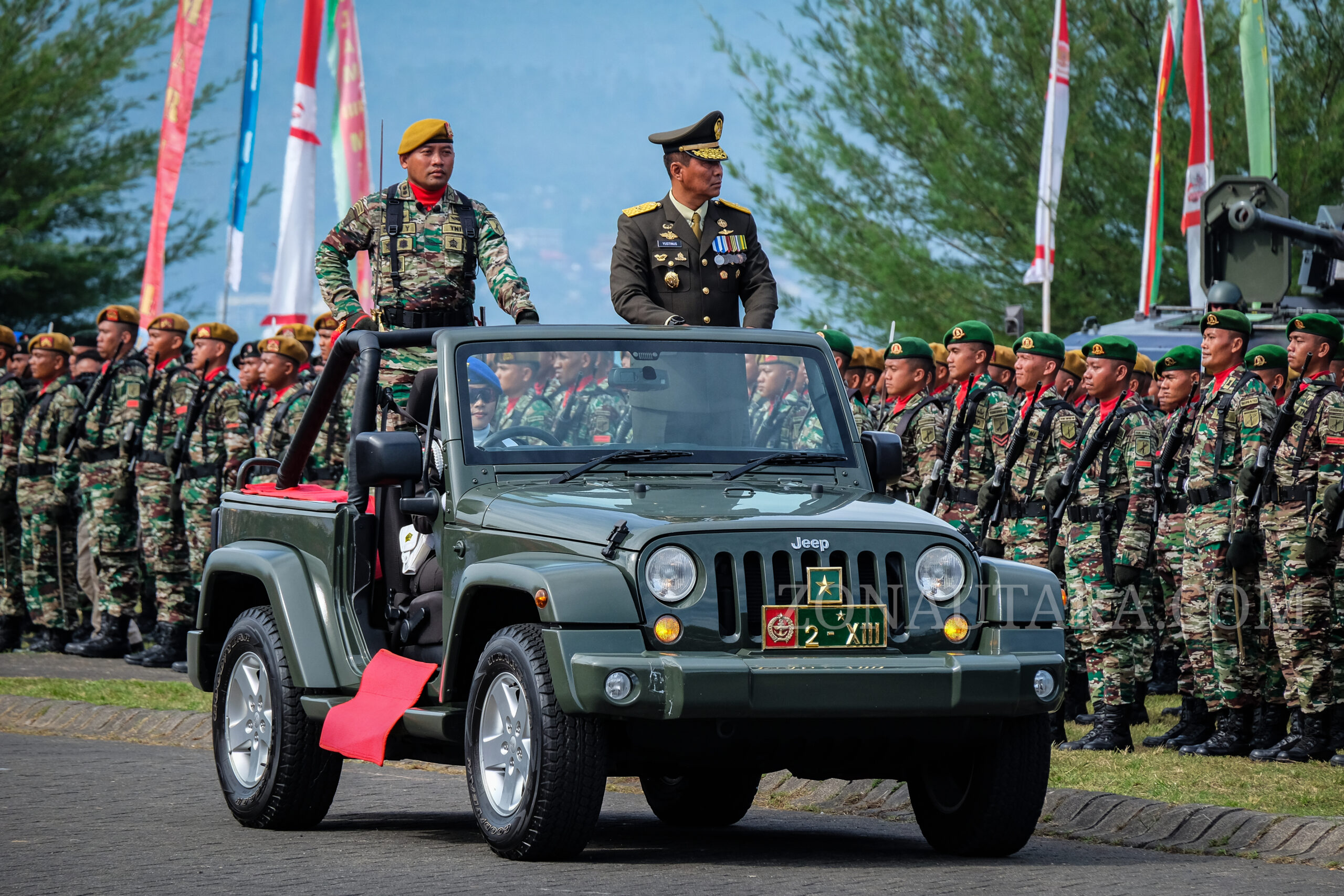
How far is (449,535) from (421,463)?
11.2 inches

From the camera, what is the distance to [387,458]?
781cm

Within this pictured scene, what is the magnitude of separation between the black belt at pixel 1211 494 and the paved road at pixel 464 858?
3339mm

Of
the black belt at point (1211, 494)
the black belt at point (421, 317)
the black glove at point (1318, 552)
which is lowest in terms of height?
the black glove at point (1318, 552)

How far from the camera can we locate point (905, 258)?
29.2 metres

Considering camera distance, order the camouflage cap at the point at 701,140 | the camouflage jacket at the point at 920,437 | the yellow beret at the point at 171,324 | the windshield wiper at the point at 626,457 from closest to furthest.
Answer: the windshield wiper at the point at 626,457 → the camouflage cap at the point at 701,140 → the camouflage jacket at the point at 920,437 → the yellow beret at the point at 171,324

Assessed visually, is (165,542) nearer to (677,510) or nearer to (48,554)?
(48,554)

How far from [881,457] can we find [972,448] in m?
5.14

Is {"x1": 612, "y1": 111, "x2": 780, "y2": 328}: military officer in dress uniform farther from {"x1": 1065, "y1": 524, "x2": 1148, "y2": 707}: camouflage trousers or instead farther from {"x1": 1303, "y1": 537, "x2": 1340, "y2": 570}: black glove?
{"x1": 1303, "y1": 537, "x2": 1340, "y2": 570}: black glove

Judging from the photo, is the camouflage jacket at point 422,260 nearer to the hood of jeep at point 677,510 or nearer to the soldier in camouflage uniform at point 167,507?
the hood of jeep at point 677,510

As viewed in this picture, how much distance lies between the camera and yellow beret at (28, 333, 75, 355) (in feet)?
59.7

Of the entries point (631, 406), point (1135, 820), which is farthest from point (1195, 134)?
point (631, 406)

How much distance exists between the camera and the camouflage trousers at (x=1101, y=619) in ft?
38.1

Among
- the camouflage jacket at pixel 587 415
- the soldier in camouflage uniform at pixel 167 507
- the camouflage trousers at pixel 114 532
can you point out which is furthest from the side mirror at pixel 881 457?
the camouflage trousers at pixel 114 532

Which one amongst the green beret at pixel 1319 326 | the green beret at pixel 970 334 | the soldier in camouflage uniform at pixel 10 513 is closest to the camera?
the green beret at pixel 1319 326
